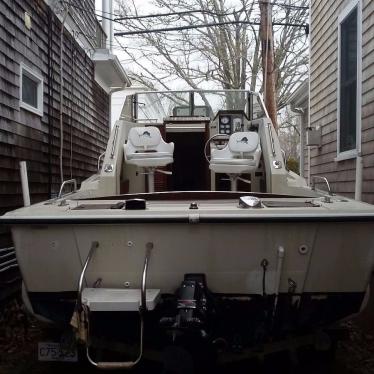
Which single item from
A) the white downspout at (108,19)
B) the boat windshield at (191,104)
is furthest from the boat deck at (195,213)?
the white downspout at (108,19)

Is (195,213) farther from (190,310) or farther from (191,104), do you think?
(191,104)

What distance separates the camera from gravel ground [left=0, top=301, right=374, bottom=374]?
4.32 metres

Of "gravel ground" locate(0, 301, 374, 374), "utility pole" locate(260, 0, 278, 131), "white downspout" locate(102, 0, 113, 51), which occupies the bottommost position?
"gravel ground" locate(0, 301, 374, 374)

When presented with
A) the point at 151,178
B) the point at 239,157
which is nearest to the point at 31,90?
the point at 151,178

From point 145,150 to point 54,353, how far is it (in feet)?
7.53

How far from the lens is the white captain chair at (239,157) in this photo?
554 centimetres

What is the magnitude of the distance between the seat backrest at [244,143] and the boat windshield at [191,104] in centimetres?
113

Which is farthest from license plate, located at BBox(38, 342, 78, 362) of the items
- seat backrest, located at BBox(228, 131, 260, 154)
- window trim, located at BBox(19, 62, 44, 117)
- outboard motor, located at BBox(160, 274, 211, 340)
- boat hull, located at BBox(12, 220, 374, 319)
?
window trim, located at BBox(19, 62, 44, 117)

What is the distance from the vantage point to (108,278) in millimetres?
3656

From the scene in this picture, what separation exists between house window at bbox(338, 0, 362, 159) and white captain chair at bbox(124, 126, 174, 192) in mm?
3637

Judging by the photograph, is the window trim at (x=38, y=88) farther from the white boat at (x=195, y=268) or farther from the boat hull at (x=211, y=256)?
the boat hull at (x=211, y=256)

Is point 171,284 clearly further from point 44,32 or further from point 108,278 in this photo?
point 44,32

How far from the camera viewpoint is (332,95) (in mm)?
10086

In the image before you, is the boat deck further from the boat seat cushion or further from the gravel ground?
the boat seat cushion
